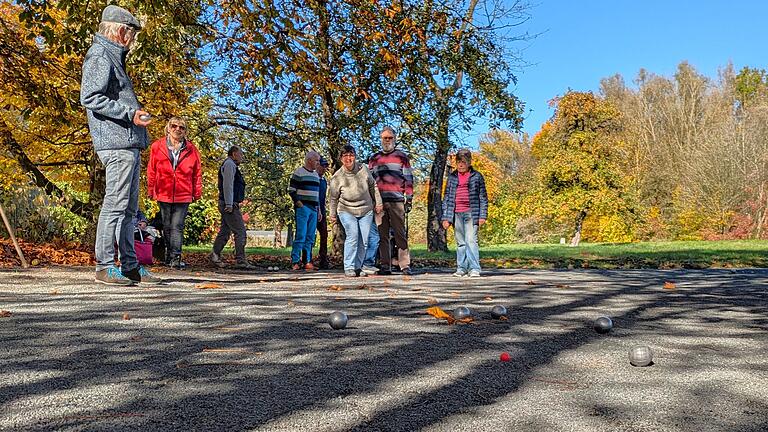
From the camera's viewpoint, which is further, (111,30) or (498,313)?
(111,30)

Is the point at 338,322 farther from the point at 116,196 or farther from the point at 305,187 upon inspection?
the point at 305,187

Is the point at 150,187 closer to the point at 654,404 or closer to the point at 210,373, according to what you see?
the point at 210,373

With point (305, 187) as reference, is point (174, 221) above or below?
below

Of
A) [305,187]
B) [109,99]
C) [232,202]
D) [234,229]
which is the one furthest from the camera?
[305,187]

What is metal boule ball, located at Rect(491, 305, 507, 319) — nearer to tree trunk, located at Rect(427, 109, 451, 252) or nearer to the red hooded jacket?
the red hooded jacket

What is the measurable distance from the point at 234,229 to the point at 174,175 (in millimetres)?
2107

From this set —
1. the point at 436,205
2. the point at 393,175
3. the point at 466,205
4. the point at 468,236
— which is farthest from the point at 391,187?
the point at 436,205

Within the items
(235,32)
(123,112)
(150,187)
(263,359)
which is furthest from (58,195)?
(263,359)

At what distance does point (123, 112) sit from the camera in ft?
20.6

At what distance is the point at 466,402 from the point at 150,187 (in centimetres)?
774

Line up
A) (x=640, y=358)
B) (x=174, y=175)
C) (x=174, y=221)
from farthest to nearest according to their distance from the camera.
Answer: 1. (x=174, y=221)
2. (x=174, y=175)
3. (x=640, y=358)

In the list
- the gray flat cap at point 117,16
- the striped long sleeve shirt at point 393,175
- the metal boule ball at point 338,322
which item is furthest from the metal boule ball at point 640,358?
the striped long sleeve shirt at point 393,175

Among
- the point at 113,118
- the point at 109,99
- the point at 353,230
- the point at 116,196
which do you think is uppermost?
the point at 109,99

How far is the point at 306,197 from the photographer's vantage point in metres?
11.4
